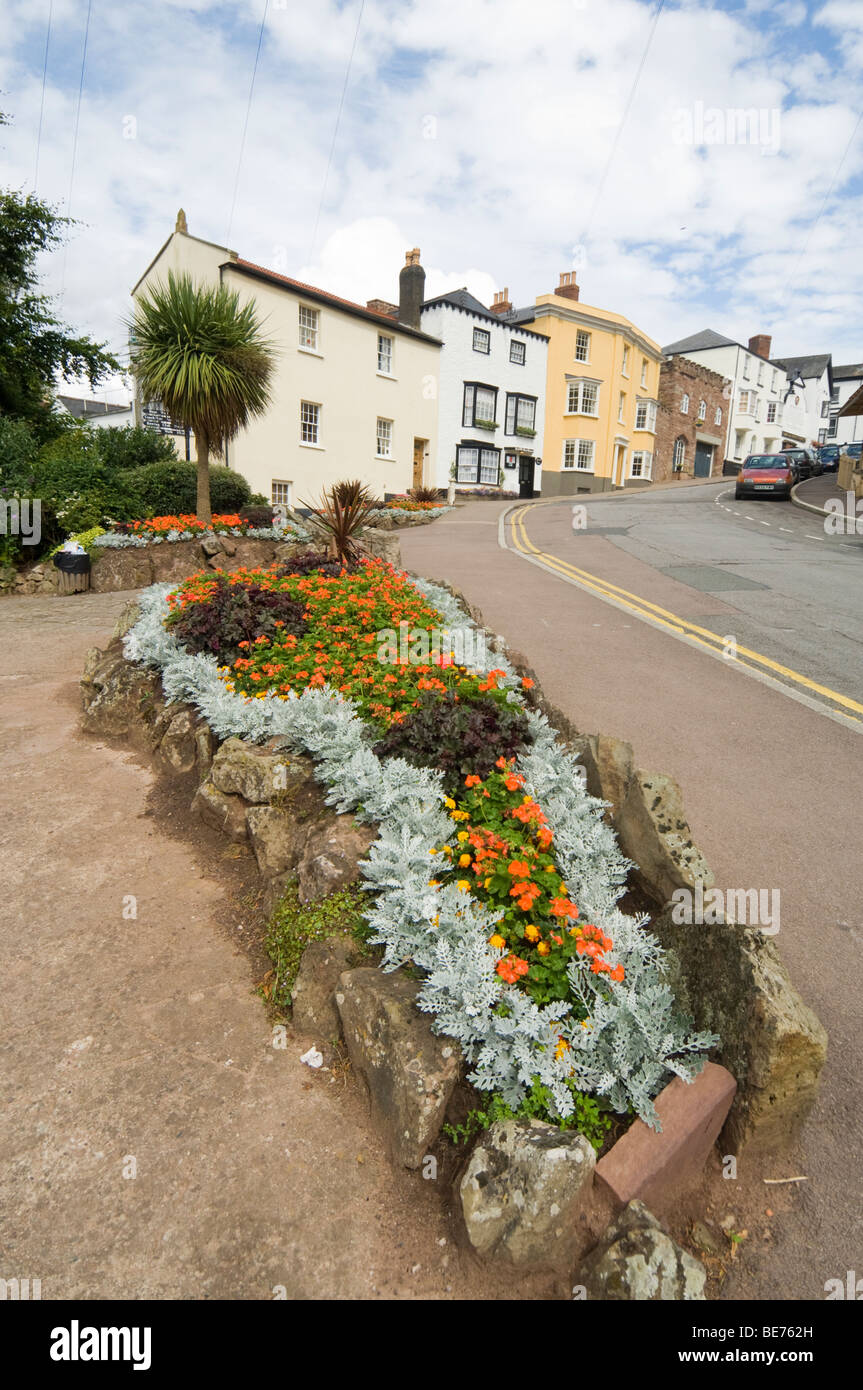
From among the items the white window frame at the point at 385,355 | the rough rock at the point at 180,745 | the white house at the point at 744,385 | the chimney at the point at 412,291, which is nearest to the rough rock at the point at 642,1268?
the rough rock at the point at 180,745

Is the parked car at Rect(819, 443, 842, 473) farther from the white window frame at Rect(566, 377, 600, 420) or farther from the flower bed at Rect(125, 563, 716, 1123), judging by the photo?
the flower bed at Rect(125, 563, 716, 1123)

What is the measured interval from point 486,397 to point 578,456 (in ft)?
25.3

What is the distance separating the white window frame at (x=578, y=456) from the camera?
39.1m

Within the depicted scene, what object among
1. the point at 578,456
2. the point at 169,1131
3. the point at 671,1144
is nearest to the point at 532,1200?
the point at 671,1144

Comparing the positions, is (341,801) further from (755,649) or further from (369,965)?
(755,649)

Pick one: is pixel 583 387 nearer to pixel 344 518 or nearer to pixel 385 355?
pixel 385 355

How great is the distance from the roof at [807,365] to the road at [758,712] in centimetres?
6469

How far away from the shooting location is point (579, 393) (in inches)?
1503

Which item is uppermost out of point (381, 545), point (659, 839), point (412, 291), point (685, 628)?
point (412, 291)

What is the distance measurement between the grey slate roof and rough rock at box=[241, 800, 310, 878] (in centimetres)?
6033

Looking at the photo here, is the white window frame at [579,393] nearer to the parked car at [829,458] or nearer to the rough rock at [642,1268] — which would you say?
the parked car at [829,458]
